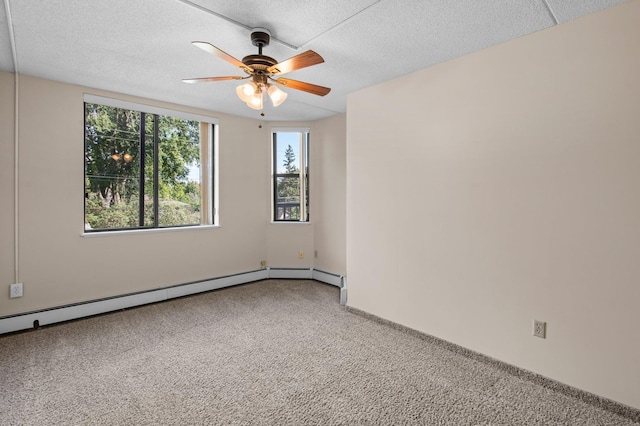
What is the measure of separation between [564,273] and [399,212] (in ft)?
4.49

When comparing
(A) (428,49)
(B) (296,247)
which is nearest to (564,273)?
(A) (428,49)

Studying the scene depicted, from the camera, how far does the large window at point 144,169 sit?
3660mm

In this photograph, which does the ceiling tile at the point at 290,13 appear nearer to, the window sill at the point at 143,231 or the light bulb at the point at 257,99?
the light bulb at the point at 257,99

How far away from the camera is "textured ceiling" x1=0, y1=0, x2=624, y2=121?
77.9 inches

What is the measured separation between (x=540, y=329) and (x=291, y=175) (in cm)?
375

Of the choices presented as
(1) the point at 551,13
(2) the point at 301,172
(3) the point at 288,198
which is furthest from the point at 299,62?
(3) the point at 288,198

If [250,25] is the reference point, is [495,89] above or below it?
below

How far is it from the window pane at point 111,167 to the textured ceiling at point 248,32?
1.97 feet

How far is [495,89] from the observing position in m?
2.48

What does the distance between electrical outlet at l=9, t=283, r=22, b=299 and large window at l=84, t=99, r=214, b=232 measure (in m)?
0.79

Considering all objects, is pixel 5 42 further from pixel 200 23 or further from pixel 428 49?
pixel 428 49

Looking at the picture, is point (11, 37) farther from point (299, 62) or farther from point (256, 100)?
point (299, 62)

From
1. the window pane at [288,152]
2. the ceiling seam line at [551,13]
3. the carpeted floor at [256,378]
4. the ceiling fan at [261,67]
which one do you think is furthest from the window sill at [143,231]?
the ceiling seam line at [551,13]

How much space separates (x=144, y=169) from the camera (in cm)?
400
